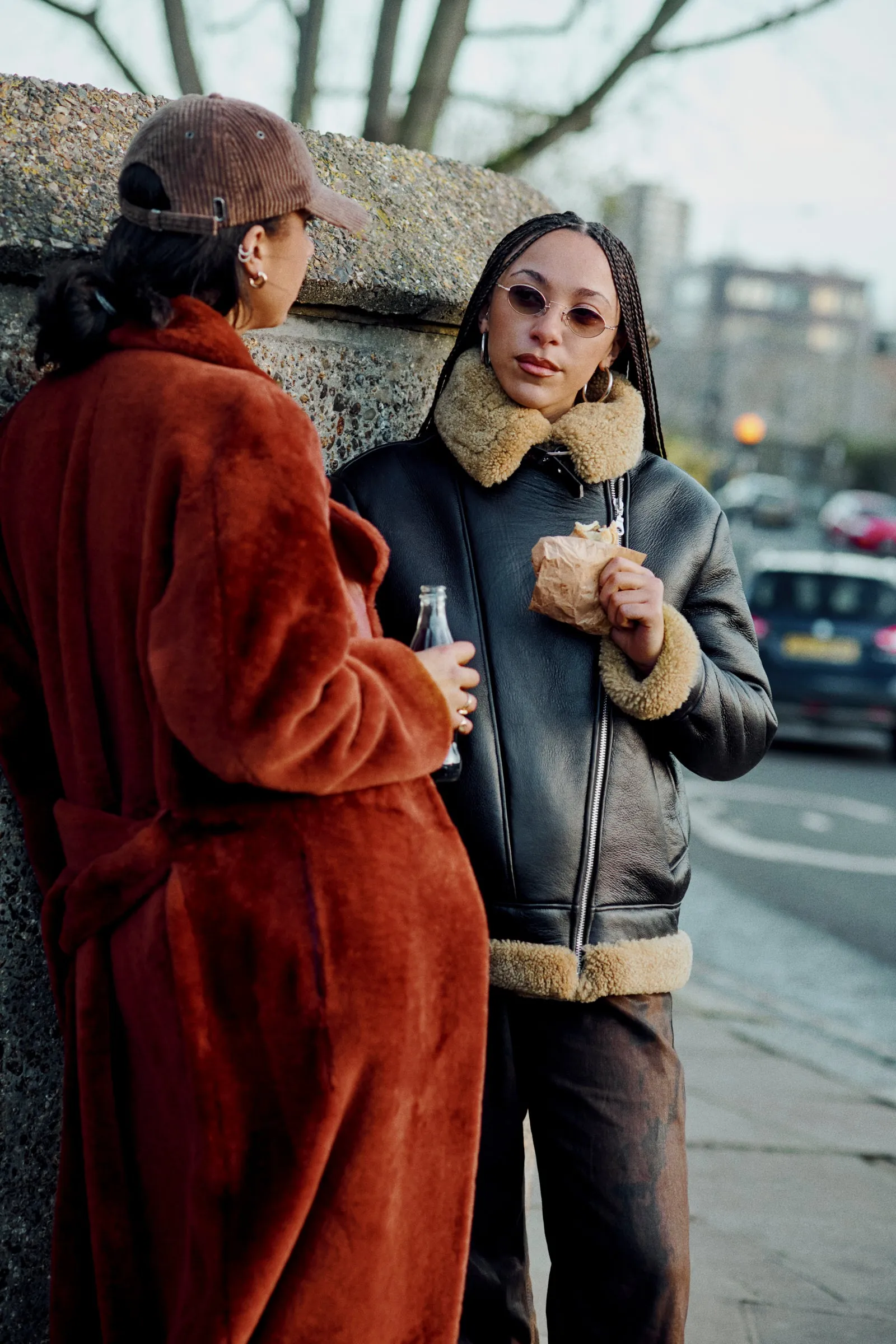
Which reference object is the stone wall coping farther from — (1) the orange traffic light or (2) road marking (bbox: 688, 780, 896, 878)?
(1) the orange traffic light

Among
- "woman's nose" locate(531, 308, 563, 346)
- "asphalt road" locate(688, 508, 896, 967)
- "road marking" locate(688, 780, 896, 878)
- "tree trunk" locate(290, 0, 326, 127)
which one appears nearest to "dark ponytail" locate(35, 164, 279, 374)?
"woman's nose" locate(531, 308, 563, 346)

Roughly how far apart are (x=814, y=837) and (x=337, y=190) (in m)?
7.29

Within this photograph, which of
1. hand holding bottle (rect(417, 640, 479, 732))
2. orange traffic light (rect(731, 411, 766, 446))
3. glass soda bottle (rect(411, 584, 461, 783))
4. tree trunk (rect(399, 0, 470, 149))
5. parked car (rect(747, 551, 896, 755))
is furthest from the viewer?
orange traffic light (rect(731, 411, 766, 446))

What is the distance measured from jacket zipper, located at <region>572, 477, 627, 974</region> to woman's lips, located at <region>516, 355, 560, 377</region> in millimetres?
534

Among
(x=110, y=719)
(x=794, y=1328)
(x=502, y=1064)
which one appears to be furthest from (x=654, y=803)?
(x=794, y=1328)

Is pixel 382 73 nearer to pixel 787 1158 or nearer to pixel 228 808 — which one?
pixel 787 1158

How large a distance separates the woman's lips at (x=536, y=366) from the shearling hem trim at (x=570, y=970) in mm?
931

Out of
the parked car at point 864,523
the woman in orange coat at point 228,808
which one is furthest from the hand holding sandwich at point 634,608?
the parked car at point 864,523

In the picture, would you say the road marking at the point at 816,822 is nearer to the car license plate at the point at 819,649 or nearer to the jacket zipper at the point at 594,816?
the car license plate at the point at 819,649

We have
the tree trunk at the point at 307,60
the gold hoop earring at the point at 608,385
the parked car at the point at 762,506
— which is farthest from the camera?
the parked car at the point at 762,506

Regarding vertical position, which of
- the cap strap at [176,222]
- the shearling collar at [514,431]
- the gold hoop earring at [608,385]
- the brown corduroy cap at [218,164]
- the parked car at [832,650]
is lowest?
Result: the parked car at [832,650]

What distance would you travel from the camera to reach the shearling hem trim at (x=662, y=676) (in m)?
2.30

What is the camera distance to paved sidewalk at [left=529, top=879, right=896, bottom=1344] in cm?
337

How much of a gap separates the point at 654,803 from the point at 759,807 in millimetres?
8044
